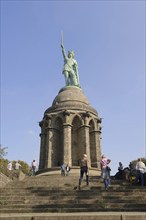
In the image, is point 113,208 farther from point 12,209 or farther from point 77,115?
point 77,115

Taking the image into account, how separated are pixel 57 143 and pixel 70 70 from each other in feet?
30.3

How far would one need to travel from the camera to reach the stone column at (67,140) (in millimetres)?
22175

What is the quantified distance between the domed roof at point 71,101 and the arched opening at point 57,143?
4.99 feet

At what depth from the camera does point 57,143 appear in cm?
2453

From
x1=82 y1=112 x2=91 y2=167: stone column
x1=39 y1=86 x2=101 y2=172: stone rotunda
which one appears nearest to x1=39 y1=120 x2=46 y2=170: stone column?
x1=39 y1=86 x2=101 y2=172: stone rotunda

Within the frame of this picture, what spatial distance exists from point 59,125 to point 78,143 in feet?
8.65

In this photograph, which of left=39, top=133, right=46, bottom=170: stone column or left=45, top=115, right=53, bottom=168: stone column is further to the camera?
left=39, top=133, right=46, bottom=170: stone column

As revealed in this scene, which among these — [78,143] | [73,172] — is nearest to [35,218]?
[73,172]

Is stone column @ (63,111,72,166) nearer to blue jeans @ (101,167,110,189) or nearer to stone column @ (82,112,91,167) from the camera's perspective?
stone column @ (82,112,91,167)

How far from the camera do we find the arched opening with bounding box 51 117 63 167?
77.0 feet

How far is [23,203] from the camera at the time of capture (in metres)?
10.1

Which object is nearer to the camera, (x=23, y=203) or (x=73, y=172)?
(x=23, y=203)

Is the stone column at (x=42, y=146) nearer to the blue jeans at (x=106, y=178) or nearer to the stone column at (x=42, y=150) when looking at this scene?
the stone column at (x=42, y=150)

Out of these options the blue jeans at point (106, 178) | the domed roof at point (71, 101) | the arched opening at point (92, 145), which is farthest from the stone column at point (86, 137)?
the blue jeans at point (106, 178)
